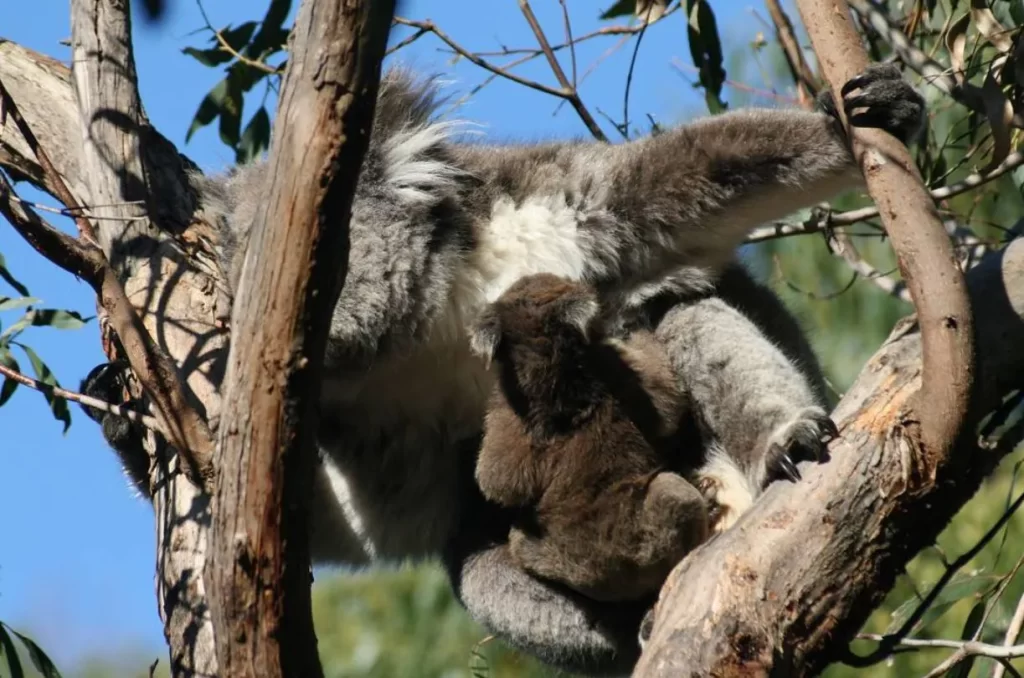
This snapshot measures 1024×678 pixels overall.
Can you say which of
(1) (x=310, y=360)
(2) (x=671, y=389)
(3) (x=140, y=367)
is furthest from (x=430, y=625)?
(1) (x=310, y=360)

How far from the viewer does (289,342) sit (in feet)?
7.01

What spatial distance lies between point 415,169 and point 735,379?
1.07m

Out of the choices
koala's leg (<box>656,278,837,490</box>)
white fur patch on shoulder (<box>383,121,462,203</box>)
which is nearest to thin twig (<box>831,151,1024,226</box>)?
koala's leg (<box>656,278,837,490</box>)

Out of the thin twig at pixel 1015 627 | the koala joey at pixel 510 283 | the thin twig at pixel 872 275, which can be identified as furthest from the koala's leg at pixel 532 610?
the thin twig at pixel 872 275

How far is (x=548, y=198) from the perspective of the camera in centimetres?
356

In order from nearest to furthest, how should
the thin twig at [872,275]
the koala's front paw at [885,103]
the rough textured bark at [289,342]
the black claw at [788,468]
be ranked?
the rough textured bark at [289,342]
the black claw at [788,468]
the koala's front paw at [885,103]
the thin twig at [872,275]

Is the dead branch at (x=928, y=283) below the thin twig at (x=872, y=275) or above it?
above

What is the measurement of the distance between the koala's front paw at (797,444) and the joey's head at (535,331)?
604 mm

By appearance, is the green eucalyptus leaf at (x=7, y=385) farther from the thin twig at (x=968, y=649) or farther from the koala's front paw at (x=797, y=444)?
the thin twig at (x=968, y=649)

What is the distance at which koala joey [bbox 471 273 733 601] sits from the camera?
3156mm

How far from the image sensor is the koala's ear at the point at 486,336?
10.4 feet

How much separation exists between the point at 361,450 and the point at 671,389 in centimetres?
99

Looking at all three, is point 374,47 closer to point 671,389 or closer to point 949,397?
point 949,397

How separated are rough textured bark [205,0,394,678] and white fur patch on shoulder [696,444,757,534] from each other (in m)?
1.41
